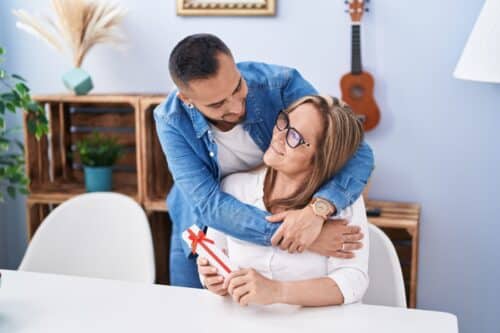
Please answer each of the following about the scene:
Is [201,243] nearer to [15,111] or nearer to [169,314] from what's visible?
[169,314]

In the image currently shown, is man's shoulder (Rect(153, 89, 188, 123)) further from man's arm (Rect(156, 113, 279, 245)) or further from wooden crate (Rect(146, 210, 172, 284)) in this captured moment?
wooden crate (Rect(146, 210, 172, 284))

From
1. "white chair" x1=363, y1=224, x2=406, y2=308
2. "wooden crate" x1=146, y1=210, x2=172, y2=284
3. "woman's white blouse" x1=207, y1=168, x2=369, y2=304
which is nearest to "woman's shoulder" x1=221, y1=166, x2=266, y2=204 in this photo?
"woman's white blouse" x1=207, y1=168, x2=369, y2=304

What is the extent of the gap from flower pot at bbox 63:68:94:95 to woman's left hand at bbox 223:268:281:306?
4.71 feet

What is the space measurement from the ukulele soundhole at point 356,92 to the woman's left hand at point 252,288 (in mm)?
1257

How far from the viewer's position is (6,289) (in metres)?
1.53

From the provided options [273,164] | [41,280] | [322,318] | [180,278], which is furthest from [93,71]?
[322,318]

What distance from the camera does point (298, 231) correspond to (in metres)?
1.40

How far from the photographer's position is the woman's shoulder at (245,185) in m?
1.55

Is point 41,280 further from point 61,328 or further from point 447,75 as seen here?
point 447,75

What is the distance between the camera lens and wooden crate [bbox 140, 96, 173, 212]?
8.04 feet

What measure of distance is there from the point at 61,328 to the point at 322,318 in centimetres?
53

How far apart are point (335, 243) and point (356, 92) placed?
118 cm

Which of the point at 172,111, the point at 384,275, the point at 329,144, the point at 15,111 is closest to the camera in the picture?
the point at 329,144

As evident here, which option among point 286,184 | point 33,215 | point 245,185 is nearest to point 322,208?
point 286,184
